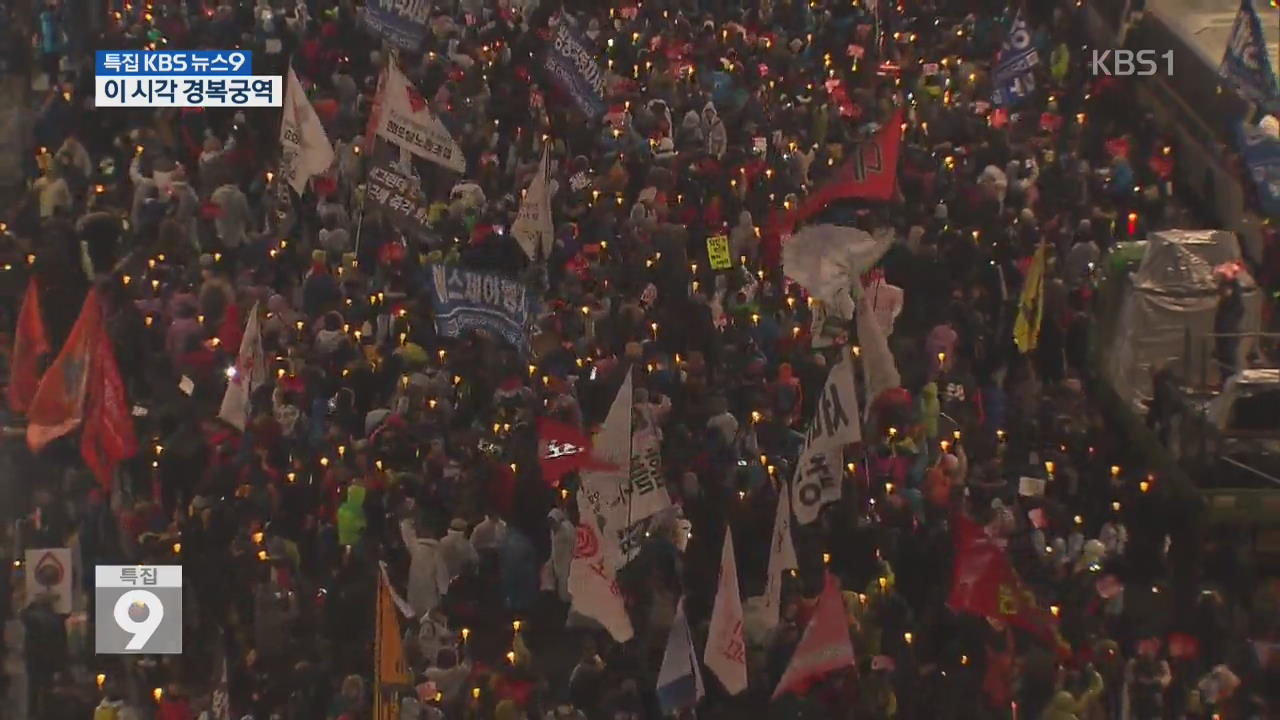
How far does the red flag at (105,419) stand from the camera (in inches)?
579

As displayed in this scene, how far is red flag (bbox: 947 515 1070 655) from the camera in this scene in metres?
12.9

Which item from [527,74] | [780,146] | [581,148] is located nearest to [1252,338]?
[780,146]

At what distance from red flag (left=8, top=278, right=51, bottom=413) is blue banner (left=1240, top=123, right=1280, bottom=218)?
937 cm

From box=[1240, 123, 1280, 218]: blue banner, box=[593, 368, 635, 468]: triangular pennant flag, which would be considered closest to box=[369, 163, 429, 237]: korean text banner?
box=[593, 368, 635, 468]: triangular pennant flag

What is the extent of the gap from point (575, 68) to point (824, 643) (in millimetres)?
7209

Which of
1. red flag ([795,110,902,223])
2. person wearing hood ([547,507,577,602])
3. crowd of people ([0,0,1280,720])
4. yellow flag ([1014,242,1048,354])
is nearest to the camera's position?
crowd of people ([0,0,1280,720])

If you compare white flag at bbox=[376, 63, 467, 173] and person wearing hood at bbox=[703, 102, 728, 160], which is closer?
white flag at bbox=[376, 63, 467, 173]

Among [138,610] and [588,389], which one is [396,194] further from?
[138,610]

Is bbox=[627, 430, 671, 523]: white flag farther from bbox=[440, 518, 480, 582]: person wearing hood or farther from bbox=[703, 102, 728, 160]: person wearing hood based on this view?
bbox=[703, 102, 728, 160]: person wearing hood

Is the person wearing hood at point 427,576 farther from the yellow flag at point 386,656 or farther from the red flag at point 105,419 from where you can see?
the red flag at point 105,419

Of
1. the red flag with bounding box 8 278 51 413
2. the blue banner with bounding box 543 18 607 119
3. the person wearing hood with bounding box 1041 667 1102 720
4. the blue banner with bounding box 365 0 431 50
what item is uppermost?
the blue banner with bounding box 365 0 431 50

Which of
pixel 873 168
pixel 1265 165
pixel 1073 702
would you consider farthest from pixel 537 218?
pixel 1073 702

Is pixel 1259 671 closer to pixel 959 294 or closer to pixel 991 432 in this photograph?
pixel 991 432

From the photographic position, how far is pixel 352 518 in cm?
1448
